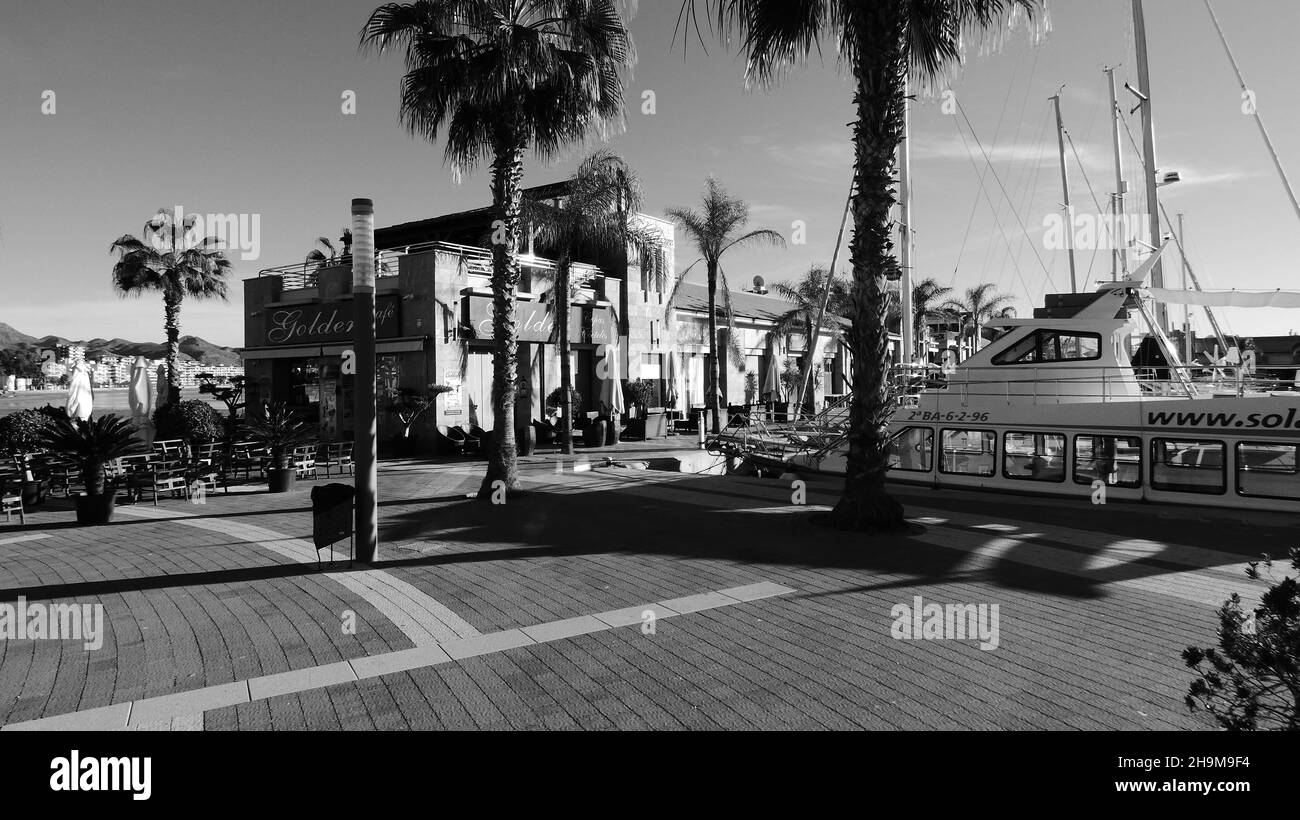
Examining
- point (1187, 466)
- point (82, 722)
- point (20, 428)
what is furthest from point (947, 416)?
point (20, 428)

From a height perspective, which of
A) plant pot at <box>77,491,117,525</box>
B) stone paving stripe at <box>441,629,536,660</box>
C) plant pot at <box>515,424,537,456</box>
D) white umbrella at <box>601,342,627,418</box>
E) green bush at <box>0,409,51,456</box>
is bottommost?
stone paving stripe at <box>441,629,536,660</box>

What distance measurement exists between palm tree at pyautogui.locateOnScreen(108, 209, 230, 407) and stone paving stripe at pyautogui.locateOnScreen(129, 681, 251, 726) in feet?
96.0

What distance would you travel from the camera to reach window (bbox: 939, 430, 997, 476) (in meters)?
15.1

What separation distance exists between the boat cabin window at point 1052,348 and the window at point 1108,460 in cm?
192

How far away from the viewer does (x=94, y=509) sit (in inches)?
473

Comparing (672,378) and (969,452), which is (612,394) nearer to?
(672,378)

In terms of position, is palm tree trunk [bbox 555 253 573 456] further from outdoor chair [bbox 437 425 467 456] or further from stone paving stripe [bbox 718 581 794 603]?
stone paving stripe [bbox 718 581 794 603]

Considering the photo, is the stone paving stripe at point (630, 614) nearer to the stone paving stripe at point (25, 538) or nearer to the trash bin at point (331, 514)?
the trash bin at point (331, 514)

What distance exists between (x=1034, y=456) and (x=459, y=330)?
16713 millimetres

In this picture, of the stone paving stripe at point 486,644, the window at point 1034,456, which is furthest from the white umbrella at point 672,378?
the stone paving stripe at point 486,644

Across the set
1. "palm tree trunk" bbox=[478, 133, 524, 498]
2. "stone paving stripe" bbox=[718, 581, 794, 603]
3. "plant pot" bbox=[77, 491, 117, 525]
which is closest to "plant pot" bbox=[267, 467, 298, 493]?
"plant pot" bbox=[77, 491, 117, 525]

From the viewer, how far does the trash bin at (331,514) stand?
8.73 metres

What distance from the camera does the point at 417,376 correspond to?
23234 mm
